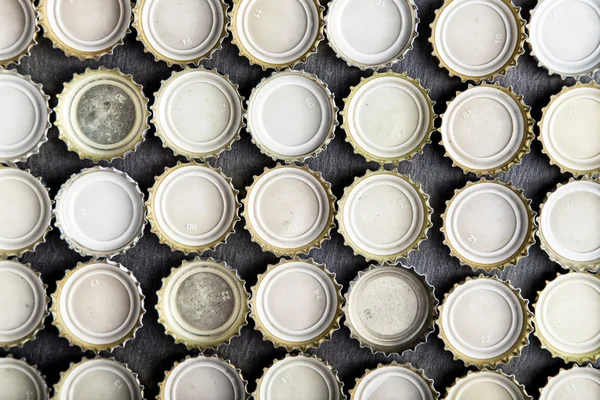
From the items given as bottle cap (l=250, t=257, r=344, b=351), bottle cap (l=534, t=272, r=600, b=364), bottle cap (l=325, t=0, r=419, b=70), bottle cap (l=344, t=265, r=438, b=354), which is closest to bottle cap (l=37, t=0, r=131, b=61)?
bottle cap (l=325, t=0, r=419, b=70)

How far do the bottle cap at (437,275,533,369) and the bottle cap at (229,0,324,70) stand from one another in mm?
1424

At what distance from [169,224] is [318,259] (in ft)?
2.48

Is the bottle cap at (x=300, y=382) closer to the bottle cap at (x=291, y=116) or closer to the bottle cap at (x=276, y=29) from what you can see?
the bottle cap at (x=291, y=116)

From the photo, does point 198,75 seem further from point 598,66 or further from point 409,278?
point 598,66

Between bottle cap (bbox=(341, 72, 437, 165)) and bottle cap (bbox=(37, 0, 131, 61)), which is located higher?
bottle cap (bbox=(37, 0, 131, 61))

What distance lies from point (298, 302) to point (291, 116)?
0.92 m

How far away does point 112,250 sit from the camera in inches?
97.0

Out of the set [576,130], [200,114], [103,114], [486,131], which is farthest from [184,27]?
[576,130]

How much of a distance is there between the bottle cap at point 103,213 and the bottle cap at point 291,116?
2.27ft

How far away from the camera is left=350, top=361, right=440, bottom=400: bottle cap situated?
2.51m

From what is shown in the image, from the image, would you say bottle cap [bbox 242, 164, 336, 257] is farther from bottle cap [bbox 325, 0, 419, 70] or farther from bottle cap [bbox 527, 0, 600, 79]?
bottle cap [bbox 527, 0, 600, 79]

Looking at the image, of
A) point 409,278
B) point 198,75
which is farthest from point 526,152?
point 198,75

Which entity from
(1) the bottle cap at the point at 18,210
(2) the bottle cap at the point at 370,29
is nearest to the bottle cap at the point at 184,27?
(2) the bottle cap at the point at 370,29

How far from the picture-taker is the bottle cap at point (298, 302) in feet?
8.27
